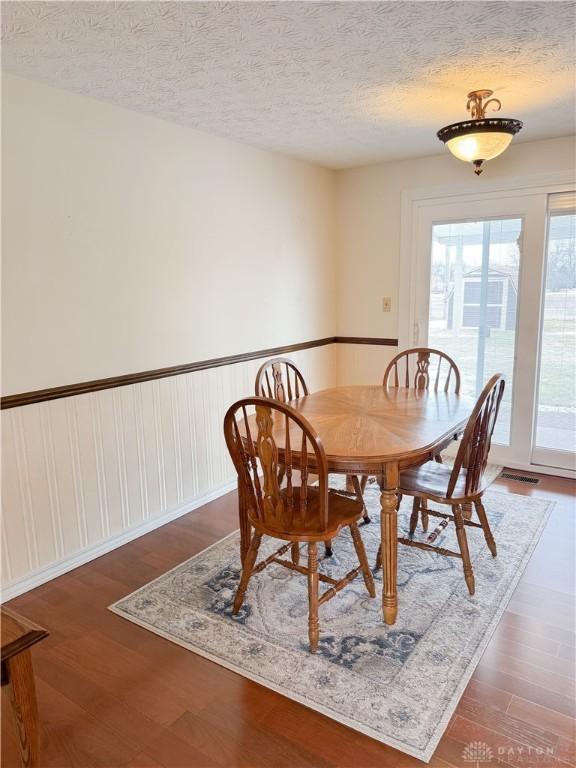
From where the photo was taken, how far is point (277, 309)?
13.0ft

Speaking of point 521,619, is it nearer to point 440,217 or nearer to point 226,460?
point 226,460

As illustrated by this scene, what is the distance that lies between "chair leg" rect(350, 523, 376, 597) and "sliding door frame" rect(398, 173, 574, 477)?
209 centimetres

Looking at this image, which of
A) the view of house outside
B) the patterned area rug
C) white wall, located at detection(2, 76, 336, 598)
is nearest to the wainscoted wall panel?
white wall, located at detection(2, 76, 336, 598)

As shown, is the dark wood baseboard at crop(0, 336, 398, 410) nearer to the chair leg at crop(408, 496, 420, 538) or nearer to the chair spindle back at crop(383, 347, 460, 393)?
the chair spindle back at crop(383, 347, 460, 393)

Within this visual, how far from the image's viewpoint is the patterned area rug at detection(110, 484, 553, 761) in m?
1.77

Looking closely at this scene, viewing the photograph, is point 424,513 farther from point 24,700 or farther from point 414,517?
point 24,700

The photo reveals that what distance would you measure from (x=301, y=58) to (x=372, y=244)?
234 cm

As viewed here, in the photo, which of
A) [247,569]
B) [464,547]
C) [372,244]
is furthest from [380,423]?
[372,244]

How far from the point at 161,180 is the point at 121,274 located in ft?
1.98

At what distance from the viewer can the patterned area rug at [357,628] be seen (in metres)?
1.77

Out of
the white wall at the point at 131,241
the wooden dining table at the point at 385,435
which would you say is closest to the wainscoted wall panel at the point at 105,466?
the white wall at the point at 131,241

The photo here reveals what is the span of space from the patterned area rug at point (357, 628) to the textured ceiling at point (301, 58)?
7.28ft

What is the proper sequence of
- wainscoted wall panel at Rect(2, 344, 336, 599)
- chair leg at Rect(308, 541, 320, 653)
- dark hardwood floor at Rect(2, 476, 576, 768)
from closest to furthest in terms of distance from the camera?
1. dark hardwood floor at Rect(2, 476, 576, 768)
2. chair leg at Rect(308, 541, 320, 653)
3. wainscoted wall panel at Rect(2, 344, 336, 599)

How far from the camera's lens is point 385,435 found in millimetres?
2227
